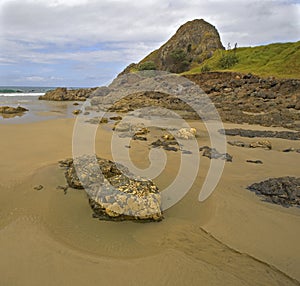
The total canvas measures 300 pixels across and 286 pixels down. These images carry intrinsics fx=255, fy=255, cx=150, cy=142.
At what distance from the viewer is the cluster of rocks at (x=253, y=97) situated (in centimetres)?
1526

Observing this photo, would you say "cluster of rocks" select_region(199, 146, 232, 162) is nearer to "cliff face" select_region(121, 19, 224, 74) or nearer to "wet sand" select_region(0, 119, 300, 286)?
"wet sand" select_region(0, 119, 300, 286)

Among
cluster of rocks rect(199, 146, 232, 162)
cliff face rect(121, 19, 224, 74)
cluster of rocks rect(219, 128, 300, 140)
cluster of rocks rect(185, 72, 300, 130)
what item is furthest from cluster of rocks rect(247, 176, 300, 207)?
cliff face rect(121, 19, 224, 74)

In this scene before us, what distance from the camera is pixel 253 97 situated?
23.0 metres

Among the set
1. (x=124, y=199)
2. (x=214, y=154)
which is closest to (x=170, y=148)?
(x=214, y=154)

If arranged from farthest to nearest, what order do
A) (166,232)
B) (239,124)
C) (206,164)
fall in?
(239,124) → (206,164) → (166,232)

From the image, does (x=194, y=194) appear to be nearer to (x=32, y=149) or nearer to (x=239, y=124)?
(x=32, y=149)

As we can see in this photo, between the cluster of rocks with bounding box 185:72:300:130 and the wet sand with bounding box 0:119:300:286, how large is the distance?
10184 mm

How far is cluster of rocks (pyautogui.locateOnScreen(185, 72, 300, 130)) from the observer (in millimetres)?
15256

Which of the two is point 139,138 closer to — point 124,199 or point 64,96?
point 124,199

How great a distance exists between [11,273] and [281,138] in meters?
10.4

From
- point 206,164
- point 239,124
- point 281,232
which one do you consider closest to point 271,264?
point 281,232

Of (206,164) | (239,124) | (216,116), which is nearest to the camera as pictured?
(206,164)

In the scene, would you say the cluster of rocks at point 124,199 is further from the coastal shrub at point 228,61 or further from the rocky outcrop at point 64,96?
the coastal shrub at point 228,61

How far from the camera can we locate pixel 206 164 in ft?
22.6
